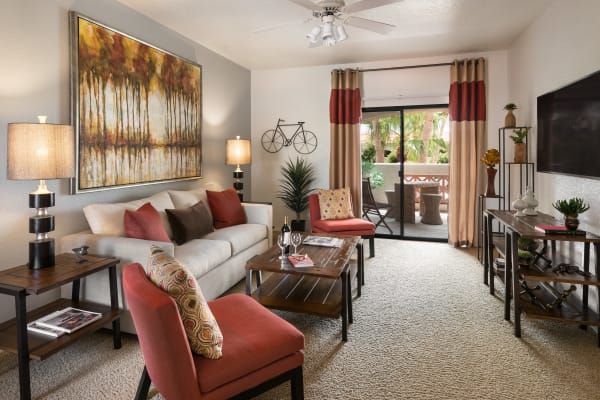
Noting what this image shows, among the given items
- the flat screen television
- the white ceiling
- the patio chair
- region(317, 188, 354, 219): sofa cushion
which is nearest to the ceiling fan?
the white ceiling

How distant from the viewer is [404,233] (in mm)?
5645

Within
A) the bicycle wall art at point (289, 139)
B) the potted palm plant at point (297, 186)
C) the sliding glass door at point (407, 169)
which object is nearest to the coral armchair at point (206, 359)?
the potted palm plant at point (297, 186)

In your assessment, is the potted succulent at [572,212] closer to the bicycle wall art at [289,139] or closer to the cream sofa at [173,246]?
the cream sofa at [173,246]

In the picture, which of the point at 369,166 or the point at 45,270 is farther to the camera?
the point at 369,166

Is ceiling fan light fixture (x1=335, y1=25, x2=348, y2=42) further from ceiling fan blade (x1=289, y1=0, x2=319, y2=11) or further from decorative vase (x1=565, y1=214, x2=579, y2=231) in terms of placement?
decorative vase (x1=565, y1=214, x2=579, y2=231)

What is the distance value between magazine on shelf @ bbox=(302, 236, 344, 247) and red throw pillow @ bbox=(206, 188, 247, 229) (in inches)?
41.0

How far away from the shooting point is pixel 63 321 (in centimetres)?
218

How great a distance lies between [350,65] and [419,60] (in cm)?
98

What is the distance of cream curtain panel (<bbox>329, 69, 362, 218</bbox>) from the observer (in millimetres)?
5387

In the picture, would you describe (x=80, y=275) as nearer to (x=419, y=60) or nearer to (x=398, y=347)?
(x=398, y=347)

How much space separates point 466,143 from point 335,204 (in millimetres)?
1951

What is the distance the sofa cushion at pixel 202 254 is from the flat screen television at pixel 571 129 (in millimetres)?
2781

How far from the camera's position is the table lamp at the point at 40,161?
2.06 meters

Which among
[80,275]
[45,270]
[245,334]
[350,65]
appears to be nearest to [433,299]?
[245,334]
